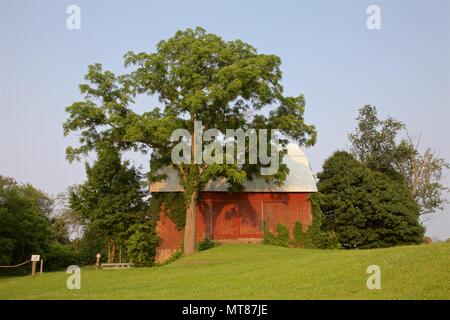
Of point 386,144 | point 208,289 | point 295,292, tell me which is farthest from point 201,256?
point 386,144

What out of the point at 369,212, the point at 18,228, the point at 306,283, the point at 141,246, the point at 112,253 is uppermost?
the point at 369,212

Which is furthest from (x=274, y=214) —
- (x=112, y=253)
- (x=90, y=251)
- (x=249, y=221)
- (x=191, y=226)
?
(x=90, y=251)

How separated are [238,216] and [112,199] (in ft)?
34.2

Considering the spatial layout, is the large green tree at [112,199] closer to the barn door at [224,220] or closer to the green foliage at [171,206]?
the green foliage at [171,206]

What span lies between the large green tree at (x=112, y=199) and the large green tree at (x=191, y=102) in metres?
5.70

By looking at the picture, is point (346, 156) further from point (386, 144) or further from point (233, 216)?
point (233, 216)

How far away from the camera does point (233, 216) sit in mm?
36406

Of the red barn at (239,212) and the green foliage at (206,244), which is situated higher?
the red barn at (239,212)

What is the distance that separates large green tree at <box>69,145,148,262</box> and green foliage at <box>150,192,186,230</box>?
1.46 meters

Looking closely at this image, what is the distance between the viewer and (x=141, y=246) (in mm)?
34719

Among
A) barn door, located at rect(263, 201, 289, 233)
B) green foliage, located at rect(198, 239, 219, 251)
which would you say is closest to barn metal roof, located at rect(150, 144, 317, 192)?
barn door, located at rect(263, 201, 289, 233)

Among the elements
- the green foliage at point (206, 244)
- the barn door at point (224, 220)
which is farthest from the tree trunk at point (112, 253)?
the barn door at point (224, 220)

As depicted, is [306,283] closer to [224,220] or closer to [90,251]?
[224,220]

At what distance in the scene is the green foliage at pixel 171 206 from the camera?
35781 mm
